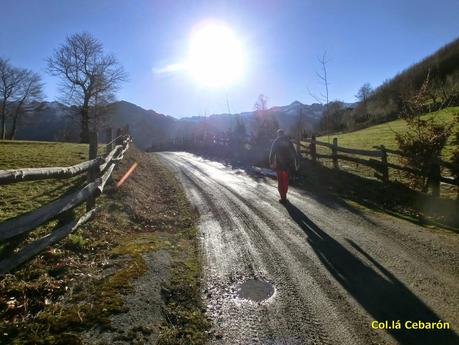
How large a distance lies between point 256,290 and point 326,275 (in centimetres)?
110

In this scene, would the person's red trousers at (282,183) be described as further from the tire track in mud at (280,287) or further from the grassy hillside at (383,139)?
the grassy hillside at (383,139)

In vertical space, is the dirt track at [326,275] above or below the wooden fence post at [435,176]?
below

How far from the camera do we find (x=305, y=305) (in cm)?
435

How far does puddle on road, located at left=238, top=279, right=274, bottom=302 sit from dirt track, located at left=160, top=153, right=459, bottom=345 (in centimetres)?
9

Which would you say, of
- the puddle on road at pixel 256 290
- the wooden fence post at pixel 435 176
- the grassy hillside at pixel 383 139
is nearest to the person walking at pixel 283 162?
the wooden fence post at pixel 435 176

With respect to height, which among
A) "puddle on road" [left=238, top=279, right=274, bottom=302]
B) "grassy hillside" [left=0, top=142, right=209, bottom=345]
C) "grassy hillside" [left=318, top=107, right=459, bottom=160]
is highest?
"grassy hillside" [left=318, top=107, right=459, bottom=160]

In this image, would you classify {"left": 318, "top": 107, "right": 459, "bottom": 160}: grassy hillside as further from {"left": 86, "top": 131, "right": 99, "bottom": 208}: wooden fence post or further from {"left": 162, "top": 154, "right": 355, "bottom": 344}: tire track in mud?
{"left": 86, "top": 131, "right": 99, "bottom": 208}: wooden fence post

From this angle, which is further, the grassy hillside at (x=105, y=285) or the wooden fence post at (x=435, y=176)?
the wooden fence post at (x=435, y=176)

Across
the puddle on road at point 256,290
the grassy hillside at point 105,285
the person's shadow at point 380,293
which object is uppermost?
the grassy hillside at point 105,285

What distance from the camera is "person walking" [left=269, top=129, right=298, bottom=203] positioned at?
35.5 ft

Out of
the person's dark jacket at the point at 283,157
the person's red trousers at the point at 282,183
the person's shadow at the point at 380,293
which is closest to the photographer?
the person's shadow at the point at 380,293

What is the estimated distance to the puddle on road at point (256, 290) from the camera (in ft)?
15.1

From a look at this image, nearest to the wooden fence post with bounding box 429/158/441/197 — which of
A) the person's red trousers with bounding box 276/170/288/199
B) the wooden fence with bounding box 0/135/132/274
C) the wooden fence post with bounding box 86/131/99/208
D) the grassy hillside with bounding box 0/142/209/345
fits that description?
the person's red trousers with bounding box 276/170/288/199

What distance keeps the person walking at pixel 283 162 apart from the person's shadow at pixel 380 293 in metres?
4.07
